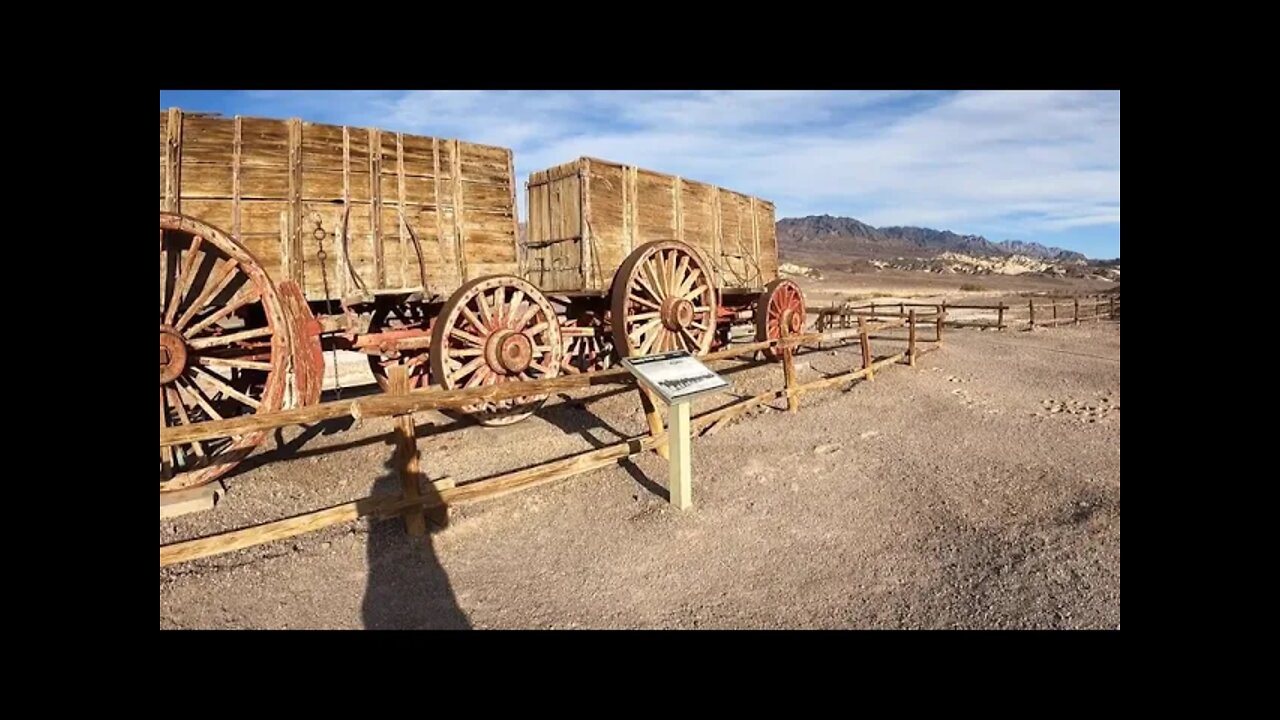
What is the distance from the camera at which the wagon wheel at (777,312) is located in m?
10.9

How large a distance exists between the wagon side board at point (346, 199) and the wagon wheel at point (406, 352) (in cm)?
85

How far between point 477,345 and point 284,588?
3.44 meters

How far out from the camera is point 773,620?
10.6 feet

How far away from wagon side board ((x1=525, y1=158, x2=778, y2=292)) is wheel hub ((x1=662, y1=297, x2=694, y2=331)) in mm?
1018

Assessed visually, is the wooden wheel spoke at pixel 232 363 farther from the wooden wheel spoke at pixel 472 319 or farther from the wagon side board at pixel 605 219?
the wagon side board at pixel 605 219

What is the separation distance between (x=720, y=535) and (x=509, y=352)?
348 cm

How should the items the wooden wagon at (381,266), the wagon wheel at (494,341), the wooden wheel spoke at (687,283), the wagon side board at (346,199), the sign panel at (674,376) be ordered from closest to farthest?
the sign panel at (674,376)
the wooden wagon at (381,266)
the wagon side board at (346,199)
the wagon wheel at (494,341)
the wooden wheel spoke at (687,283)

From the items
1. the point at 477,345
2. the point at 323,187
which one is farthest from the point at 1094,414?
the point at 323,187

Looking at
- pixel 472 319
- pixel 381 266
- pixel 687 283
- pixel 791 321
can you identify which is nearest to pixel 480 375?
pixel 472 319

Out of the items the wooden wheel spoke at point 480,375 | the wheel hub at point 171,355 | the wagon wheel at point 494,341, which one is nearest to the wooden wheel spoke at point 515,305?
the wagon wheel at point 494,341

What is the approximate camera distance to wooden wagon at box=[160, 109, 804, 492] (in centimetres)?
499

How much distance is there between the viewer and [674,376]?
15.5 ft

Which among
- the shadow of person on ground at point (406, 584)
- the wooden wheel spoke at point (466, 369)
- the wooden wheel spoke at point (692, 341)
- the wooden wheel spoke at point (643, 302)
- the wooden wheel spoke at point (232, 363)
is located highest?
the wooden wheel spoke at point (643, 302)

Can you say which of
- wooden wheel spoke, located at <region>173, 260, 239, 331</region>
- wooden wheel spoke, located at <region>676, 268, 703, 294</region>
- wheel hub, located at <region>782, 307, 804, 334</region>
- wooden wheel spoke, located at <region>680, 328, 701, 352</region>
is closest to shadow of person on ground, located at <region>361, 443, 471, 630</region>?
wooden wheel spoke, located at <region>173, 260, 239, 331</region>
